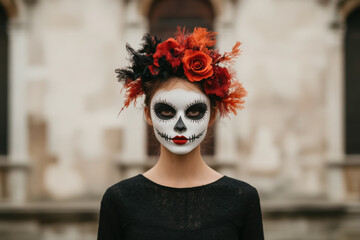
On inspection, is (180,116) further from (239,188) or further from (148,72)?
(239,188)

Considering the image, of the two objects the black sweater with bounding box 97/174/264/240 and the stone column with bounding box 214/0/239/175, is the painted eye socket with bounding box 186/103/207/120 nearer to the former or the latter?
the black sweater with bounding box 97/174/264/240

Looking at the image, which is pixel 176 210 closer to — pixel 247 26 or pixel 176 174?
pixel 176 174

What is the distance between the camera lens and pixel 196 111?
2725mm

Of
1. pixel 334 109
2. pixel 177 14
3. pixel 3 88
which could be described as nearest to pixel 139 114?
pixel 177 14

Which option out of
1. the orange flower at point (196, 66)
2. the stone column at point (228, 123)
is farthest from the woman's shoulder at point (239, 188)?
the stone column at point (228, 123)

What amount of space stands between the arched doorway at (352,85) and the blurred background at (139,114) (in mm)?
190

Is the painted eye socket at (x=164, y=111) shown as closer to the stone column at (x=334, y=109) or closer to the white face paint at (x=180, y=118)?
the white face paint at (x=180, y=118)

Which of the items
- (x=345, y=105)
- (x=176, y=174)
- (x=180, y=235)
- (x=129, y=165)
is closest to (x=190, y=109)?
(x=176, y=174)

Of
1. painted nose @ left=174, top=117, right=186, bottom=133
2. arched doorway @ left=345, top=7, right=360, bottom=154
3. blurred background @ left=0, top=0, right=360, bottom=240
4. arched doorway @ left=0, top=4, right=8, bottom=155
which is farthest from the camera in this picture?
arched doorway @ left=345, top=7, right=360, bottom=154

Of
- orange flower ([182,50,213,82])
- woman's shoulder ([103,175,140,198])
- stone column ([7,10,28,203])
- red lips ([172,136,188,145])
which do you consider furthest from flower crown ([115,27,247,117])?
stone column ([7,10,28,203])

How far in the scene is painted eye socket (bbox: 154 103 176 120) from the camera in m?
2.71

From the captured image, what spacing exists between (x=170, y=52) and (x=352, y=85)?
763cm

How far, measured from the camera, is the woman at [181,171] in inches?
103

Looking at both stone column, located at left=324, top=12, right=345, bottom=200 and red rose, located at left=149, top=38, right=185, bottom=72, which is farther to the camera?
stone column, located at left=324, top=12, right=345, bottom=200
